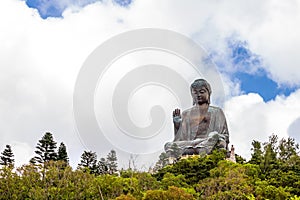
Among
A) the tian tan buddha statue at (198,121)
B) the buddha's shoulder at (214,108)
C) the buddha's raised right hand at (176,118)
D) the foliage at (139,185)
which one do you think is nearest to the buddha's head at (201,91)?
the tian tan buddha statue at (198,121)

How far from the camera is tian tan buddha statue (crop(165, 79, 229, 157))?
3559 centimetres

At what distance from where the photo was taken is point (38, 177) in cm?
2303

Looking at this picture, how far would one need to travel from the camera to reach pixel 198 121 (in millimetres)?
36656

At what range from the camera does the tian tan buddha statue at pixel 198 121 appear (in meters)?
35.6

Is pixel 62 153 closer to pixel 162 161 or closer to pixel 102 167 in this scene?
pixel 102 167

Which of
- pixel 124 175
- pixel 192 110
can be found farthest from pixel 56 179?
pixel 192 110

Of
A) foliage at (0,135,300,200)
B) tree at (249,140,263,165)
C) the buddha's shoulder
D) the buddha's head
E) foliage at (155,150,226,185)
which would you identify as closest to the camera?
foliage at (0,135,300,200)

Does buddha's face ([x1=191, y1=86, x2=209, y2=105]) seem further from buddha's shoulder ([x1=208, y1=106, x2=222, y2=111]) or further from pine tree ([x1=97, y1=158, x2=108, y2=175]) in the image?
pine tree ([x1=97, y1=158, x2=108, y2=175])

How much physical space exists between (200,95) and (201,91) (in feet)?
1.07

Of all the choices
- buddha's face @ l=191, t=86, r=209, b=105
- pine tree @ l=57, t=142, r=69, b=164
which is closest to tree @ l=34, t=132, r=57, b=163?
pine tree @ l=57, t=142, r=69, b=164

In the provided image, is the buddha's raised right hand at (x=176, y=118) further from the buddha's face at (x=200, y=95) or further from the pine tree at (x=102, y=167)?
the pine tree at (x=102, y=167)

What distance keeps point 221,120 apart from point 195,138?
7.98ft

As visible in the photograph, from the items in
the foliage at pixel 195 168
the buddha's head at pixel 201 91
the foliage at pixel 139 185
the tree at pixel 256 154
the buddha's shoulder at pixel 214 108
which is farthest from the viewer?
the buddha's shoulder at pixel 214 108

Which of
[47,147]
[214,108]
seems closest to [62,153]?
[47,147]
